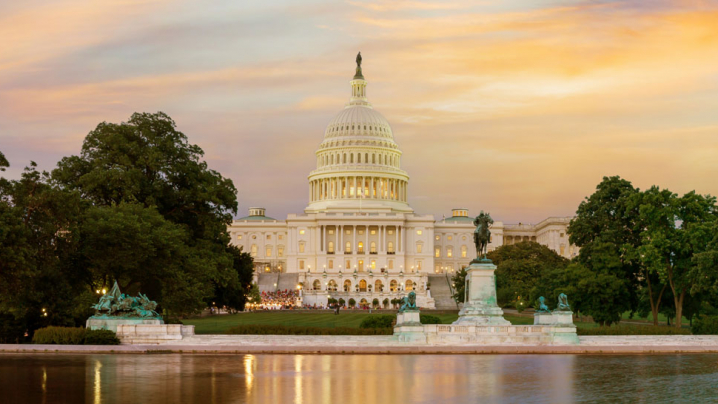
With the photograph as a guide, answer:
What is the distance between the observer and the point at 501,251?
115 m

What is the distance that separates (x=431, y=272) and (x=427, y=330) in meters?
128

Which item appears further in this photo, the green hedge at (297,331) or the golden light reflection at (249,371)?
the green hedge at (297,331)

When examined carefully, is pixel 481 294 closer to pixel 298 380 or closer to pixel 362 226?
pixel 298 380

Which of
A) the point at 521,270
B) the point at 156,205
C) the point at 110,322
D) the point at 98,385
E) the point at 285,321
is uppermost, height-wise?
the point at 156,205

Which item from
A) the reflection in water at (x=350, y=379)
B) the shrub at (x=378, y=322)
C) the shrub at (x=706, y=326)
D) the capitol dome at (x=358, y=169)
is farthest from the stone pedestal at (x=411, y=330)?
the capitol dome at (x=358, y=169)

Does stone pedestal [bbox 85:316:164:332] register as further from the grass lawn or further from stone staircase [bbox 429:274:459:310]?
stone staircase [bbox 429:274:459:310]

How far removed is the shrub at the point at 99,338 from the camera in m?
38.8

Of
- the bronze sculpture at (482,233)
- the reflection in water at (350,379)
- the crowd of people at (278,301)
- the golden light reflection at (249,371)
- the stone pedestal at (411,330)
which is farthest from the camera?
the crowd of people at (278,301)

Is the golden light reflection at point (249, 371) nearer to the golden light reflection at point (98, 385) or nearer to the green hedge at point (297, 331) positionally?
the golden light reflection at point (98, 385)

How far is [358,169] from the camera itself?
17962cm

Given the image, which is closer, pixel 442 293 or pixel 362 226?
pixel 442 293

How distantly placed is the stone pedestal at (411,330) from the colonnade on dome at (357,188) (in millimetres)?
138161

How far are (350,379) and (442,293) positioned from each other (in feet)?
360

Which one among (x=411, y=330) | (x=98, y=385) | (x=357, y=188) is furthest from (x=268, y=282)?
(x=98, y=385)
